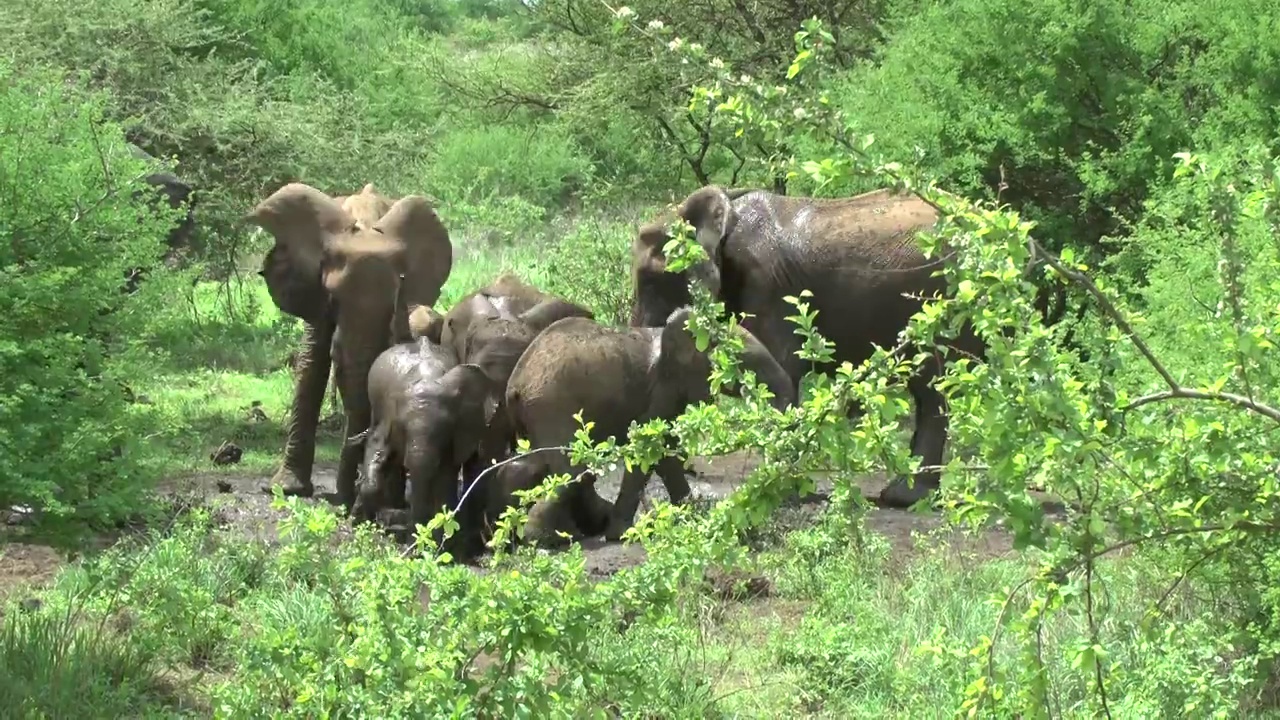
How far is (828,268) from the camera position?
1070 centimetres

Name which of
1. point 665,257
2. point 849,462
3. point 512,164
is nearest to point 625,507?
point 665,257

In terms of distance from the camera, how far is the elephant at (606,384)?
9.24m

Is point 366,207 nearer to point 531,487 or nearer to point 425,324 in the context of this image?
point 425,324

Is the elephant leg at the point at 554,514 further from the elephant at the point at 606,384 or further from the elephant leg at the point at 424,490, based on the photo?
the elephant leg at the point at 424,490

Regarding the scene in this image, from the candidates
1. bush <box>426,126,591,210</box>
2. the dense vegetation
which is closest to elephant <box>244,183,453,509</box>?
the dense vegetation

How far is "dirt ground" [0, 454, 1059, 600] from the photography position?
8.15 m

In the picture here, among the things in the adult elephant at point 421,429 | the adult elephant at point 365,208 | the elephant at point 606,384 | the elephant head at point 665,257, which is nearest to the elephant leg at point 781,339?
the elephant head at point 665,257

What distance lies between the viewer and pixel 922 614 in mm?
7039

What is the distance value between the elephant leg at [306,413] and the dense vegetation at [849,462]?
67 centimetres

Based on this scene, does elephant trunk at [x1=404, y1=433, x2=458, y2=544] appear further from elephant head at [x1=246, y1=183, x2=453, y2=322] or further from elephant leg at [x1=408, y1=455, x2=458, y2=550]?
elephant head at [x1=246, y1=183, x2=453, y2=322]

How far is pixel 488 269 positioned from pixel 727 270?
1157 centimetres

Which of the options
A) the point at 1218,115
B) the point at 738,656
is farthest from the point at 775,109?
the point at 1218,115

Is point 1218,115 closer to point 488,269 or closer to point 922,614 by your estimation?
point 922,614

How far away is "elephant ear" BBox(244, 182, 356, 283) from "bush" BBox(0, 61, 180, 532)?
4172 mm
